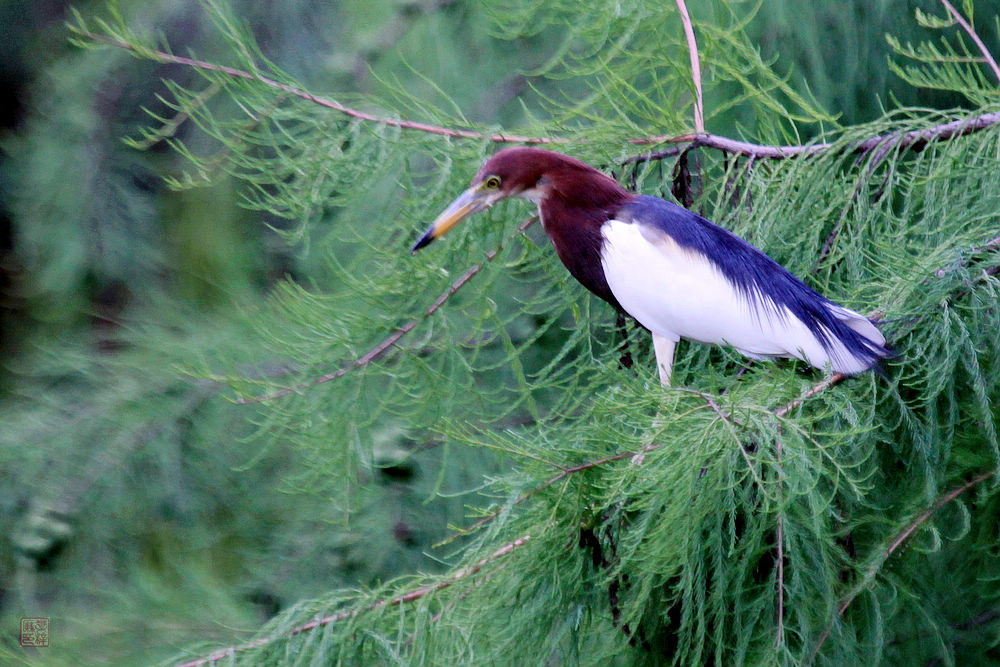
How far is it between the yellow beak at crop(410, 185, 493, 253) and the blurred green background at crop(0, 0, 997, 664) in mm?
726

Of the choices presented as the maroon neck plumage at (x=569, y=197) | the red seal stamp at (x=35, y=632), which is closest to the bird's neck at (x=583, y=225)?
the maroon neck plumage at (x=569, y=197)

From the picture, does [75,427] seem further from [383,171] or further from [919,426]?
[919,426]

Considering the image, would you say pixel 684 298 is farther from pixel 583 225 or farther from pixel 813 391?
pixel 813 391

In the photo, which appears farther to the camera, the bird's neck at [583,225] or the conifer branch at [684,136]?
the bird's neck at [583,225]

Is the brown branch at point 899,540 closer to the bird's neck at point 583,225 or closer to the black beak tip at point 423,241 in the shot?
the bird's neck at point 583,225

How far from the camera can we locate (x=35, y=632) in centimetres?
210

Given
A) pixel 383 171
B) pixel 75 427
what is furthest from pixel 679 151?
pixel 75 427

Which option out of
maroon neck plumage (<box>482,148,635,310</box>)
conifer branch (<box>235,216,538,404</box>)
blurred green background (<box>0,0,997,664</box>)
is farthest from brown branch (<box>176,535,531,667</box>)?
blurred green background (<box>0,0,997,664</box>)

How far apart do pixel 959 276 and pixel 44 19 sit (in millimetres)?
2318

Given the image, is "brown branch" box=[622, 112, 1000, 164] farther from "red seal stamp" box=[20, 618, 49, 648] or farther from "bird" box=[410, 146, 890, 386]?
"red seal stamp" box=[20, 618, 49, 648]

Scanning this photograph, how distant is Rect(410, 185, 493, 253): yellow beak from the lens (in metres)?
1.24

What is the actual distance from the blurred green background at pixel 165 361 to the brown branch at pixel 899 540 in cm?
99

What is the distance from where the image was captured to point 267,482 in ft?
7.42

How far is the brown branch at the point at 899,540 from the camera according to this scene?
A: 0.98 metres
